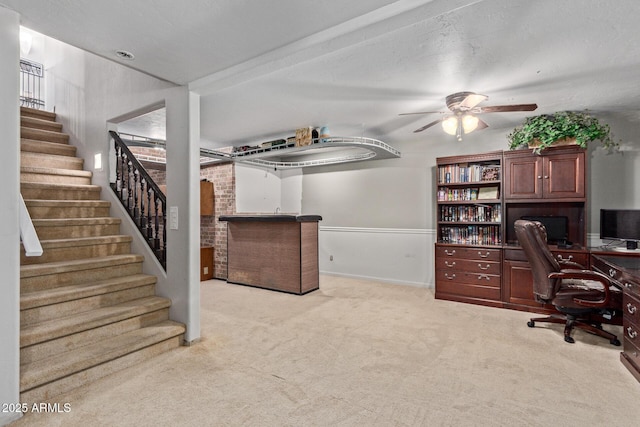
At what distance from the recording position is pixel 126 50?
2385 millimetres

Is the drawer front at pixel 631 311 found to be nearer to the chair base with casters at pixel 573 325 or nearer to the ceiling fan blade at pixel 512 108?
the chair base with casters at pixel 573 325

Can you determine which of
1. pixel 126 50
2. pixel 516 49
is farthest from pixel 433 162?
pixel 126 50

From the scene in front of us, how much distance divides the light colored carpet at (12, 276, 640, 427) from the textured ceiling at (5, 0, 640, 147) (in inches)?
94.1

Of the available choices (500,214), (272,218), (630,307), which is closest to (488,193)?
(500,214)

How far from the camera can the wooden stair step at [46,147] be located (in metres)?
3.78

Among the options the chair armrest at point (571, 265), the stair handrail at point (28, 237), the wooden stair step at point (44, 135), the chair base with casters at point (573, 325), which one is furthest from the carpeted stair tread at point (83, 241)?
the chair armrest at point (571, 265)

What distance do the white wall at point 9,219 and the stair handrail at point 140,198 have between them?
1.35 metres

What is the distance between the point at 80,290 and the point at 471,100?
158 inches

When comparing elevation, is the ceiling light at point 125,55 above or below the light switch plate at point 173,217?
above

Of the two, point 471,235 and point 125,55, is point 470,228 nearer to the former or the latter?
point 471,235

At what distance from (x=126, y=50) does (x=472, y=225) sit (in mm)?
4623

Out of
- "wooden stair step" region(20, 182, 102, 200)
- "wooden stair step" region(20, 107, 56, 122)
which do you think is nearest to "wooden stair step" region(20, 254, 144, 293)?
"wooden stair step" region(20, 182, 102, 200)

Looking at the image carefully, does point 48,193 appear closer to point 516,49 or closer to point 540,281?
point 516,49

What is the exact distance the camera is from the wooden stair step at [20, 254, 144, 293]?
2.57m
